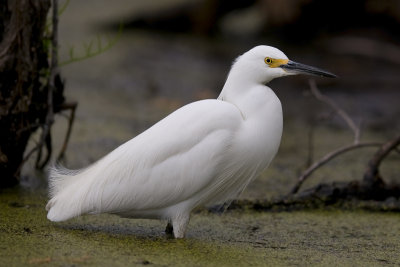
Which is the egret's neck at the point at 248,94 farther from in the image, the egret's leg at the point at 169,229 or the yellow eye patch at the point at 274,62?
the egret's leg at the point at 169,229

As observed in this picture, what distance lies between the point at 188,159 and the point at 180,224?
32 centimetres

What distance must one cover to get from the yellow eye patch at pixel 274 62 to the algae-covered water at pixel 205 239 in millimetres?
885

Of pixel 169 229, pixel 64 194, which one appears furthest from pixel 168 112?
pixel 64 194

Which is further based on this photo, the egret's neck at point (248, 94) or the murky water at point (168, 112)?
the egret's neck at point (248, 94)

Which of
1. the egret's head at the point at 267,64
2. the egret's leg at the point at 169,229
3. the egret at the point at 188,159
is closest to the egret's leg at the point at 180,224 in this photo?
the egret at the point at 188,159

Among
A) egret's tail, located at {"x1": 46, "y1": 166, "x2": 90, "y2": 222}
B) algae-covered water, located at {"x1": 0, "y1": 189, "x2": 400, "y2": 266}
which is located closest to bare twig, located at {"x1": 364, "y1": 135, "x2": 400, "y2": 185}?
algae-covered water, located at {"x1": 0, "y1": 189, "x2": 400, "y2": 266}

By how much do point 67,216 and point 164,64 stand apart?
5331 mm

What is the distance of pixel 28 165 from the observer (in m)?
4.78

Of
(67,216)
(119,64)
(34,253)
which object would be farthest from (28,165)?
(119,64)

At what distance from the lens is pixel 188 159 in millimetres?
3297

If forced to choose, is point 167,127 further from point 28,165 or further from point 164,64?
point 164,64

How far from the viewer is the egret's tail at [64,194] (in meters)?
3.29

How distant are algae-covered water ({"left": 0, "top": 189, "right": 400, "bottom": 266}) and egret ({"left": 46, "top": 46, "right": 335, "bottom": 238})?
0.15 meters

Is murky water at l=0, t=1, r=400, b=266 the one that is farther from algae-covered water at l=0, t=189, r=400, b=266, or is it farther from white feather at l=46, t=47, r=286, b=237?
white feather at l=46, t=47, r=286, b=237
